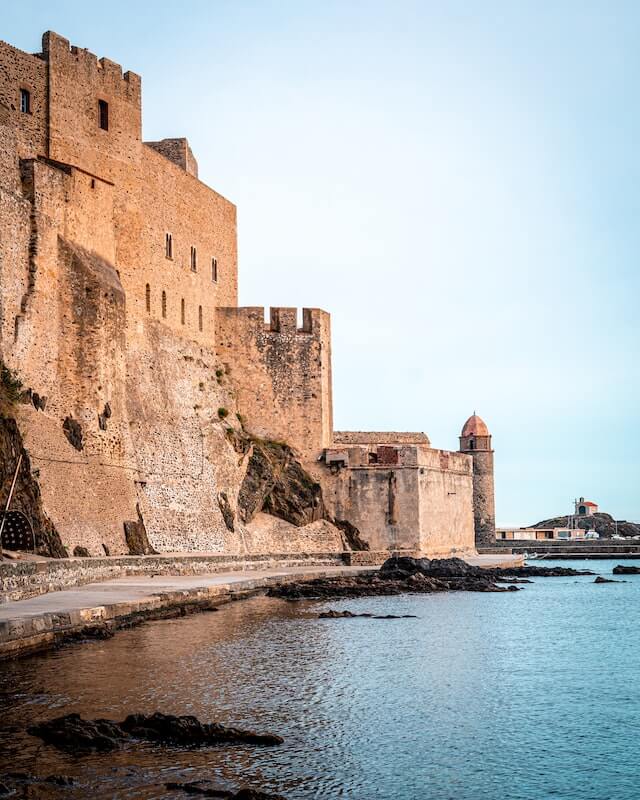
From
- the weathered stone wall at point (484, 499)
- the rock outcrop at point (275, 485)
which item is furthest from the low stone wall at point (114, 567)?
the weathered stone wall at point (484, 499)

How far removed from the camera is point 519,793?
8438 millimetres

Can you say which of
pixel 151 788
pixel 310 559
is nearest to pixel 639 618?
pixel 310 559

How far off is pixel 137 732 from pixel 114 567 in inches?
495

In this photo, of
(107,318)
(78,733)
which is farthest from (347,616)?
(78,733)

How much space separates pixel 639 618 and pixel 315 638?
9.77 meters

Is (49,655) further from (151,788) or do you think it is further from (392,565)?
(392,565)

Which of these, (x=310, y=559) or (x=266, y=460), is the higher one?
→ (x=266, y=460)

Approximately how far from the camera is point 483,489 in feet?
184

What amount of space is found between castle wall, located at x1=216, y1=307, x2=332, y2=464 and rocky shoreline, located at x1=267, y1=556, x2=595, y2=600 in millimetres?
5142

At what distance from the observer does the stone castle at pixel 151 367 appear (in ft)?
75.0

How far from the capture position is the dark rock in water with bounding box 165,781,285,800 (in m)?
→ 7.73

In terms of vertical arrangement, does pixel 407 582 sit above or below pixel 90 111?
below

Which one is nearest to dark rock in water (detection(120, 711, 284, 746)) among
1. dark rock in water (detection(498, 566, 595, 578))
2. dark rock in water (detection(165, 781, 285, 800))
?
dark rock in water (detection(165, 781, 285, 800))

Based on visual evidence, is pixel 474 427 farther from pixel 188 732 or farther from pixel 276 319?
pixel 188 732
